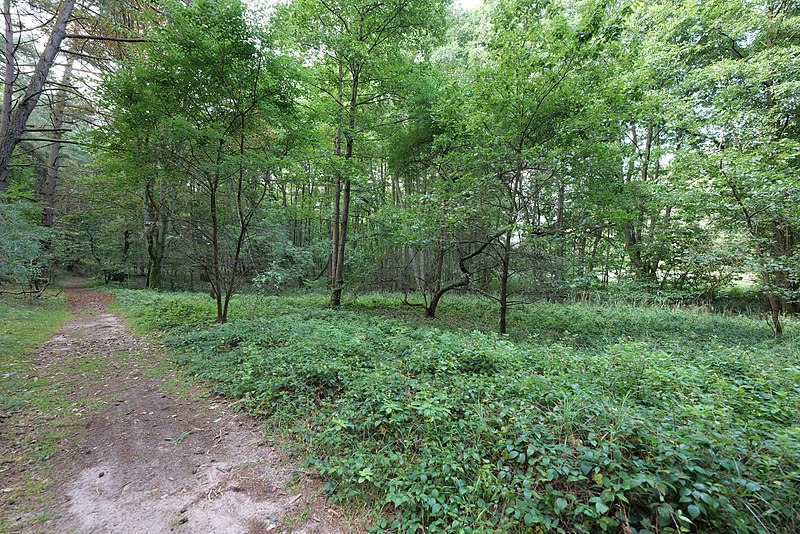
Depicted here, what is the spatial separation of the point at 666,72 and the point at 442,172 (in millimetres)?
10584

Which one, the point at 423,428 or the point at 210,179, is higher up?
the point at 210,179

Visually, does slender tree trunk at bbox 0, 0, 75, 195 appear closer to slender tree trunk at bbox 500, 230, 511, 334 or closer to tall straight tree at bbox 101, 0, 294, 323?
tall straight tree at bbox 101, 0, 294, 323

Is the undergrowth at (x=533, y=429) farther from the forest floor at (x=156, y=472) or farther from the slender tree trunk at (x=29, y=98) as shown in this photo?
the slender tree trunk at (x=29, y=98)

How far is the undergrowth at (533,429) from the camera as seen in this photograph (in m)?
1.85

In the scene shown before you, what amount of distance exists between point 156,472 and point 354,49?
30.8 ft

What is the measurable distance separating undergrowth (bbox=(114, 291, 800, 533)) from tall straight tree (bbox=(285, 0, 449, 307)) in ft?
18.5

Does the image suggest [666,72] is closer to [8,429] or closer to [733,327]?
[733,327]

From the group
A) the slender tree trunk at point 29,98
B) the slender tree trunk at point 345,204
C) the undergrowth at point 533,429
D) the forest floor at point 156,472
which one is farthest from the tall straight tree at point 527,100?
the slender tree trunk at point 29,98

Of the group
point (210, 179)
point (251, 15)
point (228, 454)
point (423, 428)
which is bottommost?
point (228, 454)

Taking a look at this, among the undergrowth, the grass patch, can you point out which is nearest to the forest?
the undergrowth

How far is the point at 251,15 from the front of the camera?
639 centimetres

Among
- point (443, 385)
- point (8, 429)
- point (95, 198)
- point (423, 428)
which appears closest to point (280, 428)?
point (423, 428)

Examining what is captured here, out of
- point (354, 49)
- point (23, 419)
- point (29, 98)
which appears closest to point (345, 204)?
point (354, 49)

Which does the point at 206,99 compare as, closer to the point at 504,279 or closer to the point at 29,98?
the point at 29,98
